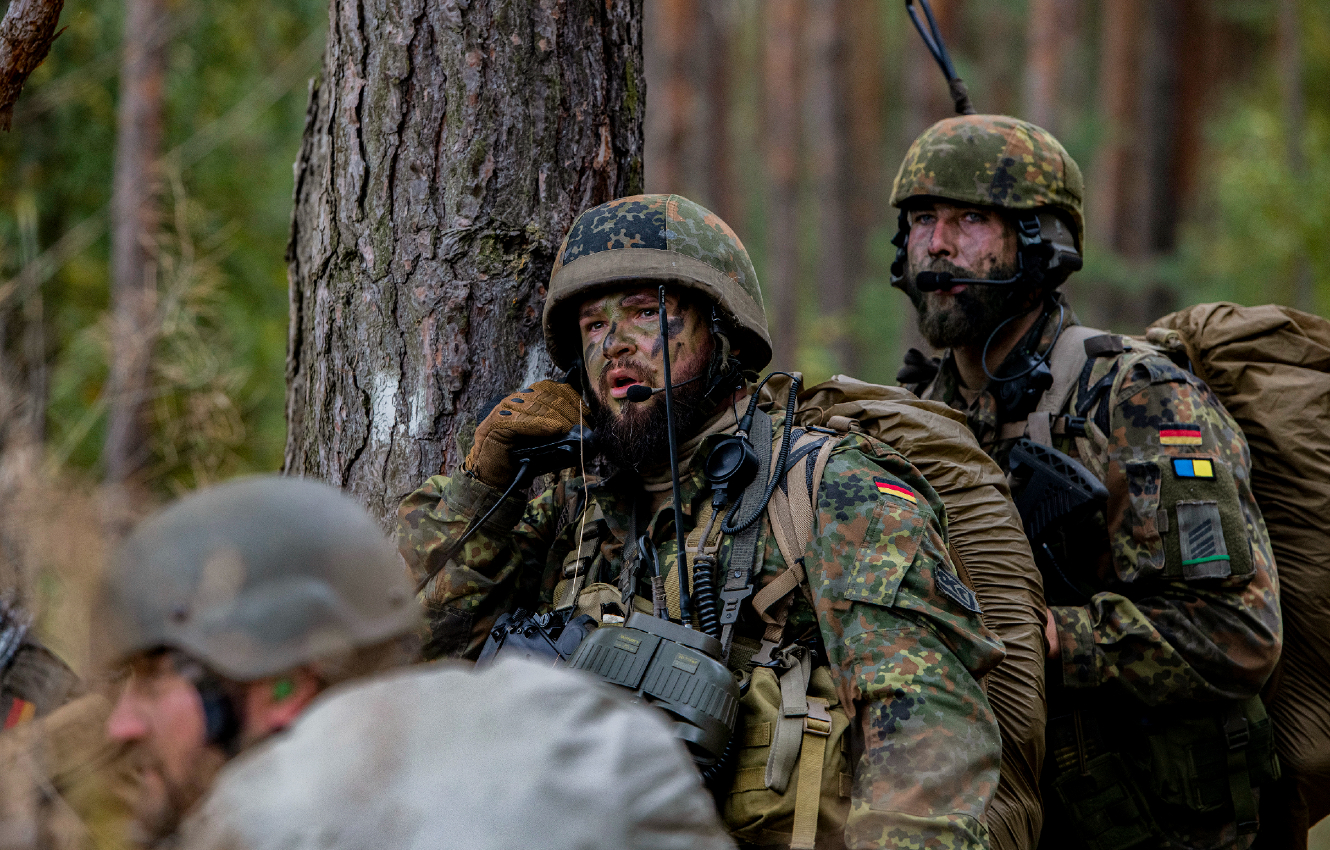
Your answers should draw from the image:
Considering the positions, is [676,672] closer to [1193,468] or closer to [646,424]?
[646,424]

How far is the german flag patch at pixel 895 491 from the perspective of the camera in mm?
2799

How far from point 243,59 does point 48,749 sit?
30.3ft

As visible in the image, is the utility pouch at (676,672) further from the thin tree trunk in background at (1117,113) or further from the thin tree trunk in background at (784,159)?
the thin tree trunk in background at (784,159)

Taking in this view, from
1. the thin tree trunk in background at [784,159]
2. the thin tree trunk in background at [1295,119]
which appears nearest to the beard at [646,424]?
the thin tree trunk in background at [1295,119]

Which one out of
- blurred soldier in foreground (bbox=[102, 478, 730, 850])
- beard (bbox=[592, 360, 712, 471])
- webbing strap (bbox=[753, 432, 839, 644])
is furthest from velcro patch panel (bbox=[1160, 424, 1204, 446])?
blurred soldier in foreground (bbox=[102, 478, 730, 850])

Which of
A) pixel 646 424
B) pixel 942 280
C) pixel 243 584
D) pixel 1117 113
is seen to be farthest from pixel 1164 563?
pixel 1117 113

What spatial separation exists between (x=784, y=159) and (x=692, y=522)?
1803 centimetres

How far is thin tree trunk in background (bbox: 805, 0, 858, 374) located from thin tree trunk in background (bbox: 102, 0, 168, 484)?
11.7 metres

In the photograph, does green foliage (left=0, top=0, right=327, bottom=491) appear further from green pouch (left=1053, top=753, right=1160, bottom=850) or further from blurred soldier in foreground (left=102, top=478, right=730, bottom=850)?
blurred soldier in foreground (left=102, top=478, right=730, bottom=850)

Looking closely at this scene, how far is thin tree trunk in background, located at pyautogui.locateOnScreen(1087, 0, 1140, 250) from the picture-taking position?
16.5m

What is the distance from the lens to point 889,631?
262cm

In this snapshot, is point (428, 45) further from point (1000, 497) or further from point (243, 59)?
point (243, 59)

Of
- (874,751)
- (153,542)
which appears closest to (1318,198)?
(874,751)

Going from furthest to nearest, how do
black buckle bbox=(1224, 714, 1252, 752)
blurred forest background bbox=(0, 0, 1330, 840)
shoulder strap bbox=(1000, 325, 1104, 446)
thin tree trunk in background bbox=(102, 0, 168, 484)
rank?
1. thin tree trunk in background bbox=(102, 0, 168, 484)
2. blurred forest background bbox=(0, 0, 1330, 840)
3. shoulder strap bbox=(1000, 325, 1104, 446)
4. black buckle bbox=(1224, 714, 1252, 752)
